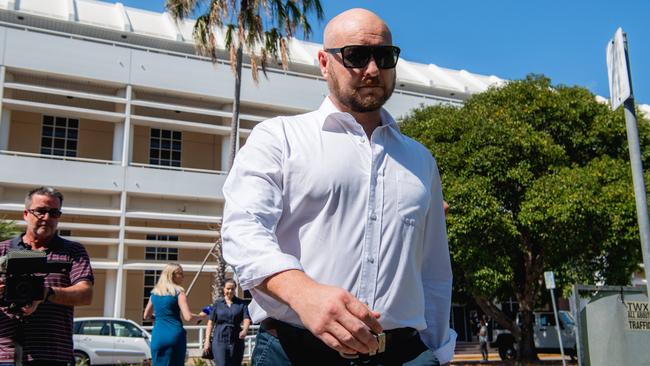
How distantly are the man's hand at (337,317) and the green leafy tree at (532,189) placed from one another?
16.0m

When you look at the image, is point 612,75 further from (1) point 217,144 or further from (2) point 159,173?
(1) point 217,144

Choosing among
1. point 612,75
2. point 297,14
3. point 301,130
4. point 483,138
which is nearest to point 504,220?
point 483,138

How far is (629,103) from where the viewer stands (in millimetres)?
4004

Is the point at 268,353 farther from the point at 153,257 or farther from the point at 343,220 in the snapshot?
the point at 153,257

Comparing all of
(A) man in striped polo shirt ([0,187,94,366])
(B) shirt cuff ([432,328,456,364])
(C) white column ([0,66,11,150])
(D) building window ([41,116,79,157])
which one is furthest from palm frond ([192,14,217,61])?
(B) shirt cuff ([432,328,456,364])

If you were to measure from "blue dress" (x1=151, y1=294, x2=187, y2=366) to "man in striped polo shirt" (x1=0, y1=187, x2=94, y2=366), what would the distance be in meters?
3.79

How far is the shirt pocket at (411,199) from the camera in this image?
1.88m

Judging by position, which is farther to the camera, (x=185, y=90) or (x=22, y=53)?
(x=185, y=90)

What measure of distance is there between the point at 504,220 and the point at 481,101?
510 cm

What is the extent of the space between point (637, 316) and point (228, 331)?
545 cm

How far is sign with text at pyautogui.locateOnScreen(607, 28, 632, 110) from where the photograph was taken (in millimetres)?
3963

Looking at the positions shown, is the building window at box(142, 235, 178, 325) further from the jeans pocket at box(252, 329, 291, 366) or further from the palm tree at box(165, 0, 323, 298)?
the jeans pocket at box(252, 329, 291, 366)

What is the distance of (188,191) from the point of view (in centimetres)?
2375

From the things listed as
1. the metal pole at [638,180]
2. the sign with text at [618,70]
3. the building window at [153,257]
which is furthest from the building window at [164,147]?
the metal pole at [638,180]
